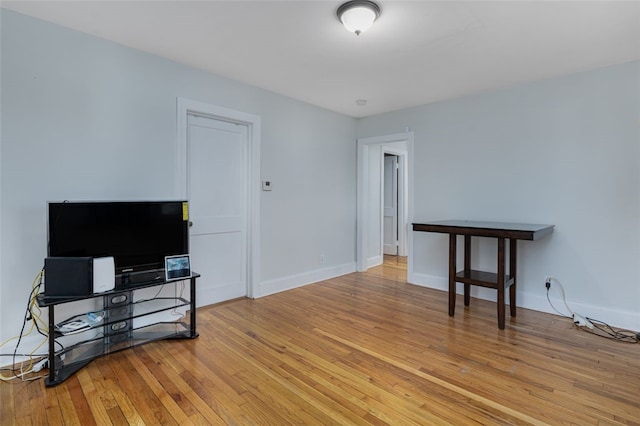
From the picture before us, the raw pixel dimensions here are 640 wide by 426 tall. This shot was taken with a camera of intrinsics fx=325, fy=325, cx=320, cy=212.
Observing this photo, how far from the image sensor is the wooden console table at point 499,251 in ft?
9.46

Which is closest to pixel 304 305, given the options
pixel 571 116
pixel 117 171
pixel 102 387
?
pixel 102 387

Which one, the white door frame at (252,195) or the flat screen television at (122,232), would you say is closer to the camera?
the flat screen television at (122,232)

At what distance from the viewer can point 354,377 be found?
218 cm

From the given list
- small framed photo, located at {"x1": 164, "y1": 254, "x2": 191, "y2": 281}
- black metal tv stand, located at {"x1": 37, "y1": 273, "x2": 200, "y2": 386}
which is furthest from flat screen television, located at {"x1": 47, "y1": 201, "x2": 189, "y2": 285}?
black metal tv stand, located at {"x1": 37, "y1": 273, "x2": 200, "y2": 386}

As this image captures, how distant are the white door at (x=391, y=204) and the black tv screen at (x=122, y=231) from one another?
192 inches

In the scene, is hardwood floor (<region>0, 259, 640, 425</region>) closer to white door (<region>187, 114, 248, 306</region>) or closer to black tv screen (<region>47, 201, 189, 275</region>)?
white door (<region>187, 114, 248, 306</region>)

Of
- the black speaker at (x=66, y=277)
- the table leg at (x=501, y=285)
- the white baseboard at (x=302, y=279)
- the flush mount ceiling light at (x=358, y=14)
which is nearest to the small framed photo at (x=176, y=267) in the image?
the black speaker at (x=66, y=277)

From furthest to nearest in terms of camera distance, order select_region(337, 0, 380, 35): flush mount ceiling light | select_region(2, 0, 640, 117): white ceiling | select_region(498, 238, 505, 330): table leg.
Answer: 1. select_region(498, 238, 505, 330): table leg
2. select_region(2, 0, 640, 117): white ceiling
3. select_region(337, 0, 380, 35): flush mount ceiling light

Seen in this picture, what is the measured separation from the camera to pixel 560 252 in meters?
3.40

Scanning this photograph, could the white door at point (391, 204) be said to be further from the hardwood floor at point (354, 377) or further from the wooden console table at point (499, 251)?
the hardwood floor at point (354, 377)

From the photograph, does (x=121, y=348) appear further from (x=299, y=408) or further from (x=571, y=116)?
(x=571, y=116)

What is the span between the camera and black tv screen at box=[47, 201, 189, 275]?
2.32 m

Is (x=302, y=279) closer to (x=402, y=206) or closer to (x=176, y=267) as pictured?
(x=176, y=267)

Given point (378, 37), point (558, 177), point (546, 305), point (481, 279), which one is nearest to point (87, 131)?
point (378, 37)
